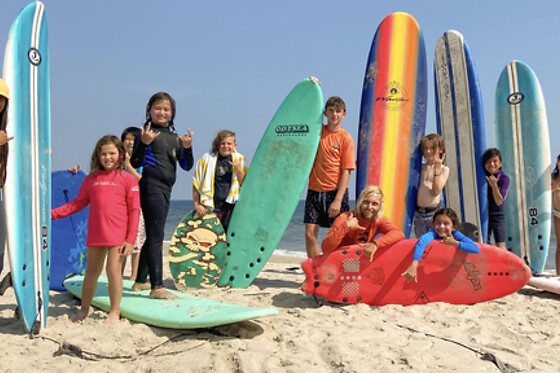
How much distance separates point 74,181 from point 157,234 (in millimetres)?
1565

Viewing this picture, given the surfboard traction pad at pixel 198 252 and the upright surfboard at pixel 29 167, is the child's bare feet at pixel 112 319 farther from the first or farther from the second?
the surfboard traction pad at pixel 198 252

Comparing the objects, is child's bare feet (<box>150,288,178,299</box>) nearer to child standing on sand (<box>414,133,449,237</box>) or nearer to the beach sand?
the beach sand

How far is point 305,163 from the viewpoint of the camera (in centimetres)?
418

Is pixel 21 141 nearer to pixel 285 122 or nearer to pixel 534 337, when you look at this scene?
pixel 285 122

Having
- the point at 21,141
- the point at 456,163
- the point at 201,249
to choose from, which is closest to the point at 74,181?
the point at 201,249

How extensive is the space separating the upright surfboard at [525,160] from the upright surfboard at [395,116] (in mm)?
1042

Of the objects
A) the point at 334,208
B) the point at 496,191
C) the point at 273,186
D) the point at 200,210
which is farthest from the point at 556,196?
the point at 200,210

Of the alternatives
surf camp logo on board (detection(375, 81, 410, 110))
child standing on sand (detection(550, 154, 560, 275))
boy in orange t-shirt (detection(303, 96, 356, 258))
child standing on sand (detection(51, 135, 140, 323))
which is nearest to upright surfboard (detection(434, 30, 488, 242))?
surf camp logo on board (detection(375, 81, 410, 110))

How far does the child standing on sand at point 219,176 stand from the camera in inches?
164

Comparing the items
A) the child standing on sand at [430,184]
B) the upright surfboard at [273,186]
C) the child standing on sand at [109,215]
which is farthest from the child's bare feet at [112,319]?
the child standing on sand at [430,184]

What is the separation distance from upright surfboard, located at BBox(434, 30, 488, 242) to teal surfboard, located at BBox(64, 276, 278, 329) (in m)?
2.78

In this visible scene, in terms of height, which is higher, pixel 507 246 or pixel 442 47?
pixel 442 47

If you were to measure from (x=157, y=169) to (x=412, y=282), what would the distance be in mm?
1806

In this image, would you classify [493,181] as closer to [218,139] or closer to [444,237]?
[444,237]
